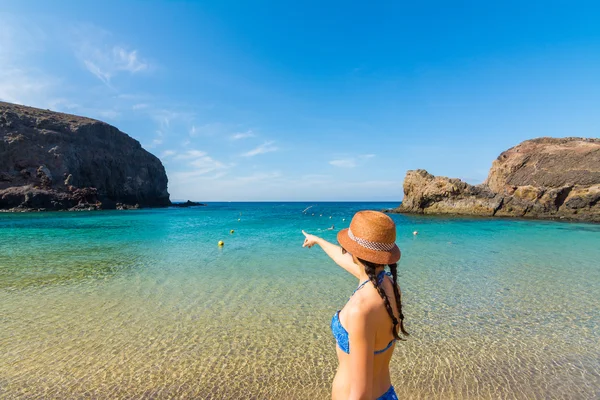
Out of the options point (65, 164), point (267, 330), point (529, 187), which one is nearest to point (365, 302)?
point (267, 330)

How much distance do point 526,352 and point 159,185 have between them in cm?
10692

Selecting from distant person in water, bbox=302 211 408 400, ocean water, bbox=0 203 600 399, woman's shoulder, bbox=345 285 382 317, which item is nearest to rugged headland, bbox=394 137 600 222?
ocean water, bbox=0 203 600 399

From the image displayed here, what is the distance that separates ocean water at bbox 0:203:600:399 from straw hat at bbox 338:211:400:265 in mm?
3530

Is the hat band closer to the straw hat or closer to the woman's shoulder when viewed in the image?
the straw hat

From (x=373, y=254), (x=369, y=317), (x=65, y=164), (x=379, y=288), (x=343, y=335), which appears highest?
(x=65, y=164)

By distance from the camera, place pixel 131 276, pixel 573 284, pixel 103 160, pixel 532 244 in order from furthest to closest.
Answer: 1. pixel 103 160
2. pixel 532 244
3. pixel 131 276
4. pixel 573 284

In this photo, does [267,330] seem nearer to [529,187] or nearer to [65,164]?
[529,187]

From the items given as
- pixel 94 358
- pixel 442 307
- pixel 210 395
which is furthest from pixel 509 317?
pixel 94 358

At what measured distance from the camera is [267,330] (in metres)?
6.80

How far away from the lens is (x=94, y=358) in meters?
5.50

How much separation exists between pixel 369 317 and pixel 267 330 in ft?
18.2

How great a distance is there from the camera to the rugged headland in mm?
46469

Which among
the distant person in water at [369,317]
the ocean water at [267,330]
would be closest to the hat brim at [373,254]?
the distant person in water at [369,317]

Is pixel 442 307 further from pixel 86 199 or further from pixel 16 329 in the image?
pixel 86 199
